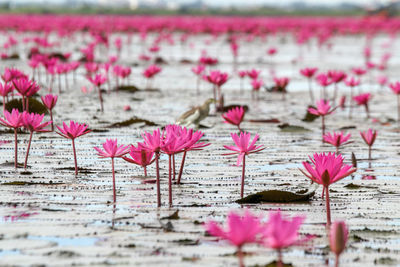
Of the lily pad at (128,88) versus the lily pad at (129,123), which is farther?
the lily pad at (128,88)

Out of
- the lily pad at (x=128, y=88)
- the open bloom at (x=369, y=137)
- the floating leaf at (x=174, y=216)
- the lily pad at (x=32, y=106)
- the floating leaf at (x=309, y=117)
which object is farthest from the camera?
the lily pad at (x=128, y=88)

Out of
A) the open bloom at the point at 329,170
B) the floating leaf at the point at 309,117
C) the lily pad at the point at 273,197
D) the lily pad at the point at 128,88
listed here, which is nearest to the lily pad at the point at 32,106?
the floating leaf at the point at 309,117

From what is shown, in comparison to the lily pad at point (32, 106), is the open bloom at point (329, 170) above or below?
below

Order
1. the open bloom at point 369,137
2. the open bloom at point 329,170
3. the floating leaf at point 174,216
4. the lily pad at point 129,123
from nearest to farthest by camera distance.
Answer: the open bloom at point 329,170 < the floating leaf at point 174,216 < the open bloom at point 369,137 < the lily pad at point 129,123

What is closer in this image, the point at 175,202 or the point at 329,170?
the point at 329,170

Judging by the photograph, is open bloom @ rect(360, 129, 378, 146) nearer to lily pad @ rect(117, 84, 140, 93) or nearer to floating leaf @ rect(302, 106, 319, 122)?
floating leaf @ rect(302, 106, 319, 122)

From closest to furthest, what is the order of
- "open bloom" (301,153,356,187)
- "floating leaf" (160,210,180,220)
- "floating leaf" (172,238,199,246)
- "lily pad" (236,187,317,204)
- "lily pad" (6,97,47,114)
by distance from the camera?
"floating leaf" (172,238,199,246) < "open bloom" (301,153,356,187) < "floating leaf" (160,210,180,220) < "lily pad" (236,187,317,204) < "lily pad" (6,97,47,114)

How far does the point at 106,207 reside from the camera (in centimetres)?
273

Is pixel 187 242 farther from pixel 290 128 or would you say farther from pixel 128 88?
pixel 128 88

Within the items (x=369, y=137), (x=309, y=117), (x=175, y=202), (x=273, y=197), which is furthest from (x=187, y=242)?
(x=309, y=117)

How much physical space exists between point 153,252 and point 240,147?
0.81 metres

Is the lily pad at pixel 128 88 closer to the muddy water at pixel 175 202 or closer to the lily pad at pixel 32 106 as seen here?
the muddy water at pixel 175 202

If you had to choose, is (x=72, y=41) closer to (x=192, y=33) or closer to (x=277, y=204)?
(x=192, y=33)

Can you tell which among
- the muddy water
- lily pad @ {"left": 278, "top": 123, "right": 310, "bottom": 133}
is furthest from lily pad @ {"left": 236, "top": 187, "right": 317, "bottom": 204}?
lily pad @ {"left": 278, "top": 123, "right": 310, "bottom": 133}
